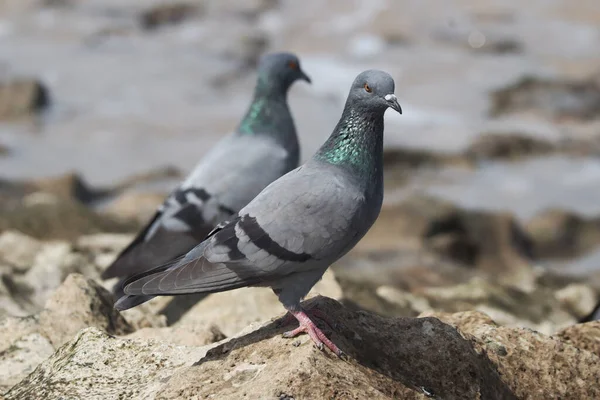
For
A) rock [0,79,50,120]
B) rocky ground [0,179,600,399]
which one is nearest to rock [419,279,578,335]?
rocky ground [0,179,600,399]

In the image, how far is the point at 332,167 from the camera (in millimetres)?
5324

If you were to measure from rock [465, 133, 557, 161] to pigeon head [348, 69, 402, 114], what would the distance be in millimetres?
17887

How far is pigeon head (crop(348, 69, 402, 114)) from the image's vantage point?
5395 mm

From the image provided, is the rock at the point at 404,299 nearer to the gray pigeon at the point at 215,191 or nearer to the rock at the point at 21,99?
the gray pigeon at the point at 215,191

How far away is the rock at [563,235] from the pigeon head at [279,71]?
936 centimetres

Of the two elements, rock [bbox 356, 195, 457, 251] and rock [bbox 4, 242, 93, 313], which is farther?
rock [bbox 356, 195, 457, 251]

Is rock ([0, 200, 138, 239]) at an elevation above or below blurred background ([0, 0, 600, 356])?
above

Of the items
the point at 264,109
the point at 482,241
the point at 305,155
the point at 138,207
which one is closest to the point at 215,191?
the point at 264,109

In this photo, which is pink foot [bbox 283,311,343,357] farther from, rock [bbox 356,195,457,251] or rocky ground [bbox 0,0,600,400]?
rock [bbox 356,195,457,251]

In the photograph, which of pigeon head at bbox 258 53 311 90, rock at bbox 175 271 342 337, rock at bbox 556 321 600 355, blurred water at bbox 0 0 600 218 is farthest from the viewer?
blurred water at bbox 0 0 600 218

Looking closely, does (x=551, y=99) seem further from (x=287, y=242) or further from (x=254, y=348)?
(x=254, y=348)

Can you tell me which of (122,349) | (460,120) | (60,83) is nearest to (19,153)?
(60,83)

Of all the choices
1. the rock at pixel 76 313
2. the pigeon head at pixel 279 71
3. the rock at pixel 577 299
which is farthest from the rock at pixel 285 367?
the rock at pixel 577 299

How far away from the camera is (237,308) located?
286 inches
